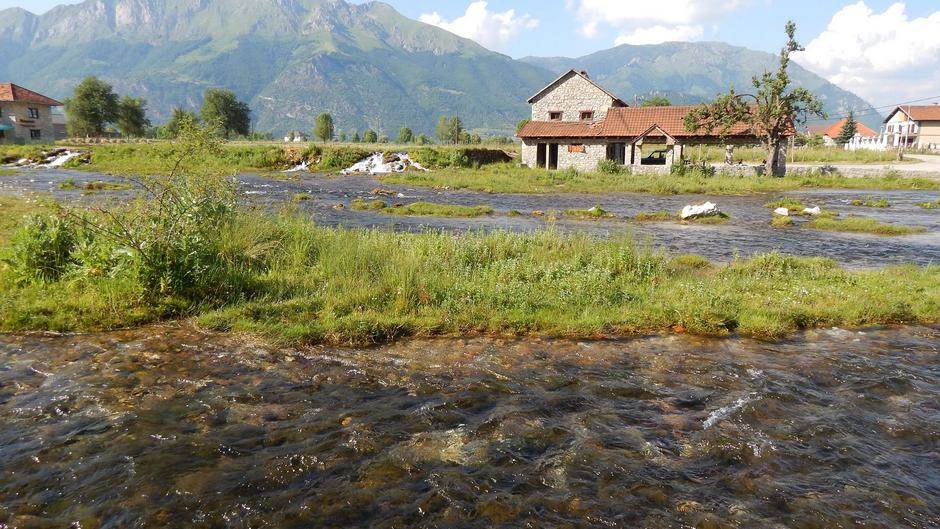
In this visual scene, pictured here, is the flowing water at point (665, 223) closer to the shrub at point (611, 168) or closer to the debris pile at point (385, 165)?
the debris pile at point (385, 165)

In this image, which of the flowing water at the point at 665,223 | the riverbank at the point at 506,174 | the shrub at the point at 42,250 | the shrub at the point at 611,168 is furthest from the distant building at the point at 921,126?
the shrub at the point at 42,250

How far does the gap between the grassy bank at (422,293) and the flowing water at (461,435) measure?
666 millimetres

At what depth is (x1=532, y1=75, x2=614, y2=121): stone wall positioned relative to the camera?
183 feet

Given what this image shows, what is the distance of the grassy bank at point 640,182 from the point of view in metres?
39.0

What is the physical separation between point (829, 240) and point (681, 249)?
6.57 metres

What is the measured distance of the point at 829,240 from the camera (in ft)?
67.4

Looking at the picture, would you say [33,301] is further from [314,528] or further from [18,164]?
[18,164]

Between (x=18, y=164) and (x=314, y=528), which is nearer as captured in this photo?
(x=314, y=528)

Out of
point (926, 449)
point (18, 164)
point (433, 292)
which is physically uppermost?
point (18, 164)

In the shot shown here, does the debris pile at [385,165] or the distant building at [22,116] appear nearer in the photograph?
the debris pile at [385,165]

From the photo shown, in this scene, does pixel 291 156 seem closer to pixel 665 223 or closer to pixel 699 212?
pixel 665 223

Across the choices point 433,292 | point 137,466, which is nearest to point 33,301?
point 137,466

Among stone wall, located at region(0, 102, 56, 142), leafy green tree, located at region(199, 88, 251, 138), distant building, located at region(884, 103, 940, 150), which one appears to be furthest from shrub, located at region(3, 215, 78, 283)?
distant building, located at region(884, 103, 940, 150)

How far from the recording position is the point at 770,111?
44.2 meters
